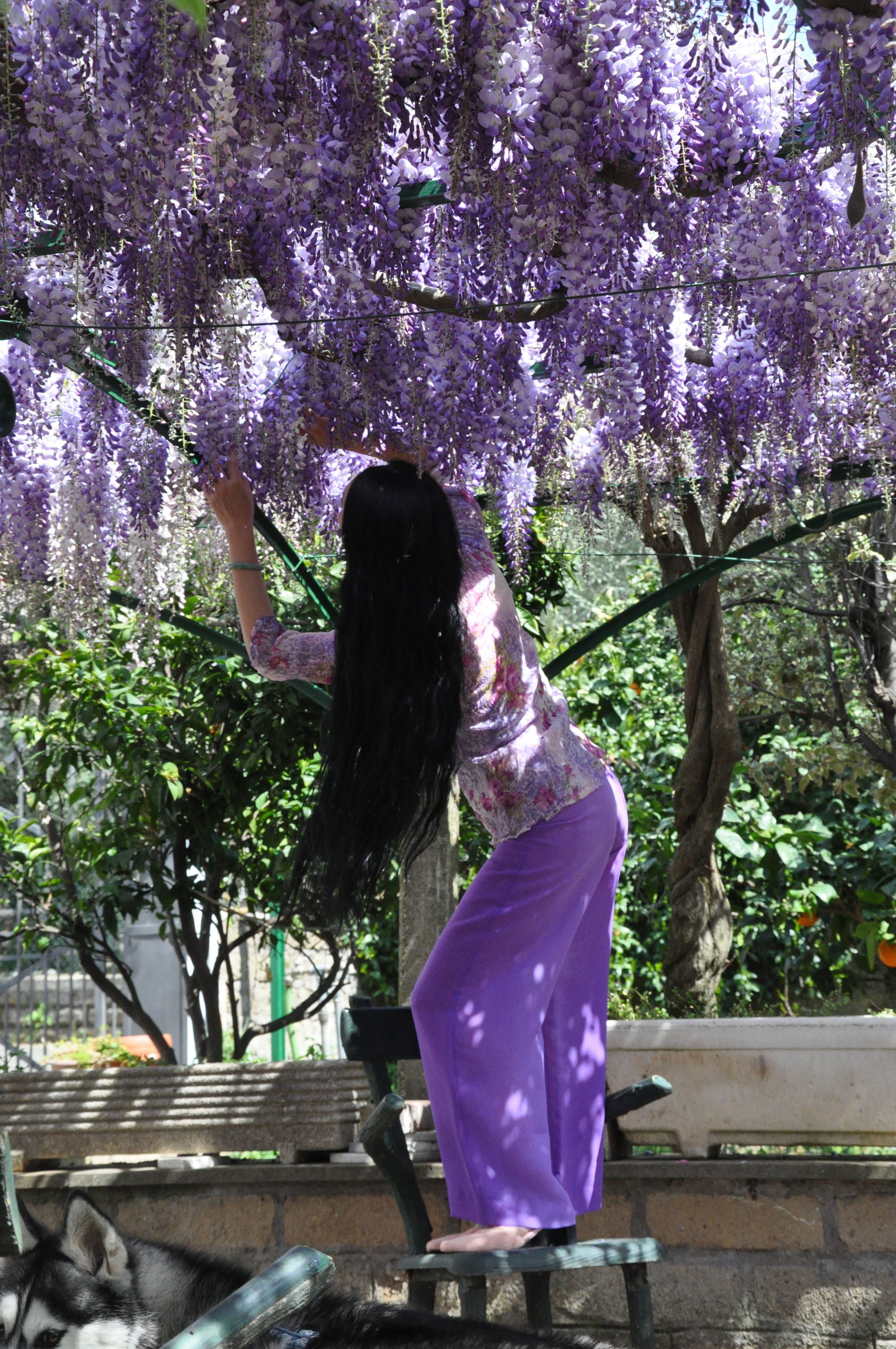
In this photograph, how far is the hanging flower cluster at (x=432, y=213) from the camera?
6.42ft

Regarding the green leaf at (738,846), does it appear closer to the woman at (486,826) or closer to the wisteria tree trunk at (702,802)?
the wisteria tree trunk at (702,802)

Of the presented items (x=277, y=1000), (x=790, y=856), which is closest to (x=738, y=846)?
(x=790, y=856)

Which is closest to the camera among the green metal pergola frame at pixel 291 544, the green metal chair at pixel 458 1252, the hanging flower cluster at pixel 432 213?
the green metal chair at pixel 458 1252

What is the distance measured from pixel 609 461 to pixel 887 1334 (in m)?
2.00

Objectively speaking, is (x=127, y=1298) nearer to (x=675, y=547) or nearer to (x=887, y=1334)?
(x=887, y=1334)

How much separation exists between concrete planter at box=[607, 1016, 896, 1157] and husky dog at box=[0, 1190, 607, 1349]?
1289mm

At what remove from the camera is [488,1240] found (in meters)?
1.78

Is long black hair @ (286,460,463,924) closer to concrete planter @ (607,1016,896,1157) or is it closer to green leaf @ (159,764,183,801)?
concrete planter @ (607,1016,896,1157)

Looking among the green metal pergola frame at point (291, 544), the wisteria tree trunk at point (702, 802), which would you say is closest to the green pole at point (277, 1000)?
the wisteria tree trunk at point (702, 802)

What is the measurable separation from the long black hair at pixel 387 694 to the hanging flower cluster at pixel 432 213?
44cm

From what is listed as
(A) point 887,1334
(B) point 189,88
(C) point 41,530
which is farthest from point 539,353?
(A) point 887,1334

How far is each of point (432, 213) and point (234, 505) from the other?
0.64 meters

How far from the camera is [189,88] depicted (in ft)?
6.28

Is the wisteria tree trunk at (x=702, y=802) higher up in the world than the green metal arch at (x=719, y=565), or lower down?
lower down
